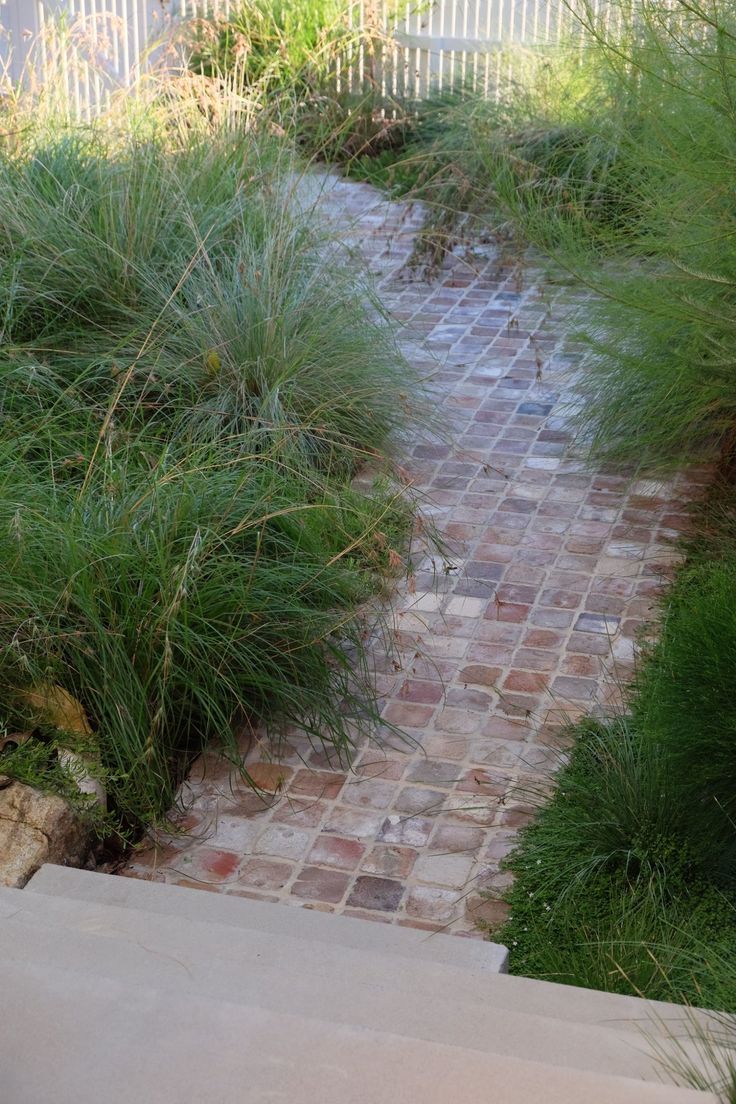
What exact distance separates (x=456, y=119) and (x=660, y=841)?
18.8 ft

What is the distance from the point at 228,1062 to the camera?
1943 mm

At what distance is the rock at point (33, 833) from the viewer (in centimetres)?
288

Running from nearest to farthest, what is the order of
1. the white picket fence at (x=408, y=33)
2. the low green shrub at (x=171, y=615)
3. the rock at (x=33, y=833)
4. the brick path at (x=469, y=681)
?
the rock at (x=33, y=833) → the brick path at (x=469, y=681) → the low green shrub at (x=171, y=615) → the white picket fence at (x=408, y=33)

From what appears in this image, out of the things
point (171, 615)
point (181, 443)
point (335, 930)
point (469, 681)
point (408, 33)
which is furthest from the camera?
point (408, 33)

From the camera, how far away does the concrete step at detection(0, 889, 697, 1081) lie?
205 cm

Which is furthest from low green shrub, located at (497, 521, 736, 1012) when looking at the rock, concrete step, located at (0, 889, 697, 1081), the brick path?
the rock

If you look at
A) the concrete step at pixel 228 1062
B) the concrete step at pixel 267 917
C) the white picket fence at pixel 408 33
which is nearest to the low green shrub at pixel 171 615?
the concrete step at pixel 267 917

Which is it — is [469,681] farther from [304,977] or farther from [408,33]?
[408,33]

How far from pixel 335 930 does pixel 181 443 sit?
6.99ft

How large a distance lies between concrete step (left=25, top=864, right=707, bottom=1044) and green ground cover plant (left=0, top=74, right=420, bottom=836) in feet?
1.22

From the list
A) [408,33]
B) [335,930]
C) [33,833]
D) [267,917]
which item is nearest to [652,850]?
[335,930]

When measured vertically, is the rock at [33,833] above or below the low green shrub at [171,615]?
below

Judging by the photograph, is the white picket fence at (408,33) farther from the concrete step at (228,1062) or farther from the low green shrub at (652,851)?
the concrete step at (228,1062)

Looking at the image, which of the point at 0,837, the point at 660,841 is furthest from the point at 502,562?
the point at 0,837
